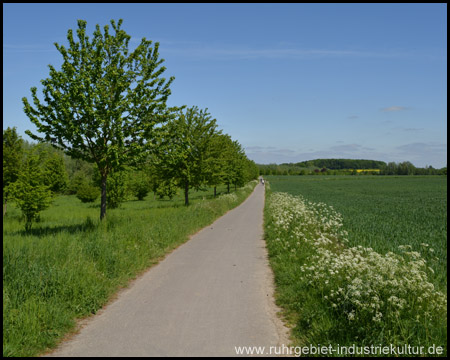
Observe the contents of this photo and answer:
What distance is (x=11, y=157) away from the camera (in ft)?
70.1

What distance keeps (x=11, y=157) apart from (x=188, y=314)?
72.3 ft

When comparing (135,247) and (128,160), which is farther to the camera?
(128,160)

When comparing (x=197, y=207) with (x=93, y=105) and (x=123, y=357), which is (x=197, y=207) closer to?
(x=93, y=105)

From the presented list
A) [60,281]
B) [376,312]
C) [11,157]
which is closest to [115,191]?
[11,157]

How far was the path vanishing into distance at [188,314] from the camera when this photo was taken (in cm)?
425

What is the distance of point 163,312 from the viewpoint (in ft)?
17.6

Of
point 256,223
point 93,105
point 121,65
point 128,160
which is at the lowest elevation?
point 256,223

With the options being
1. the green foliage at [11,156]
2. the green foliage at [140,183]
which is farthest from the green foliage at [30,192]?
the green foliage at [140,183]

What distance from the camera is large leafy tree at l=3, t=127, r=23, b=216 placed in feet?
68.9

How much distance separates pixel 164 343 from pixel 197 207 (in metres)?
14.0

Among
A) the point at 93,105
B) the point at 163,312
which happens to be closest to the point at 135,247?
the point at 163,312

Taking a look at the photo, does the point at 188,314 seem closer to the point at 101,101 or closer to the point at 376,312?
the point at 376,312

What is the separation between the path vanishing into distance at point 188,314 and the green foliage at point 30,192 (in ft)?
41.6

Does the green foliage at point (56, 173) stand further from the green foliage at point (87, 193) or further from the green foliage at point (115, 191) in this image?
the green foliage at point (115, 191)
